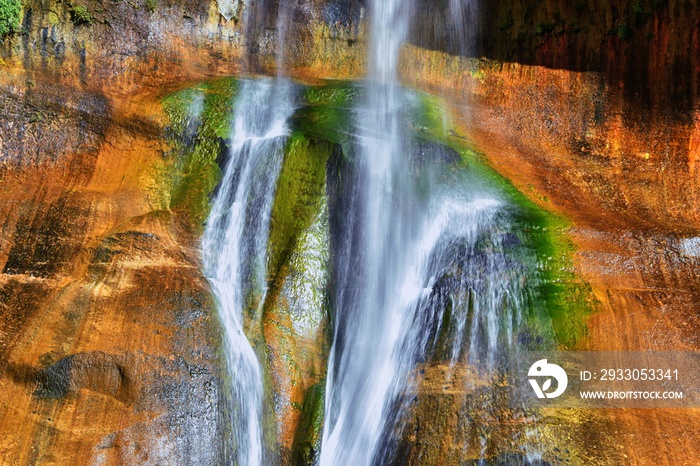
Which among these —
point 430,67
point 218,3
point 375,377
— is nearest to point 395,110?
point 430,67

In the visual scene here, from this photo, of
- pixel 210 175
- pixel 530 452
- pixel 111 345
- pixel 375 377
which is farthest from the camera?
pixel 210 175

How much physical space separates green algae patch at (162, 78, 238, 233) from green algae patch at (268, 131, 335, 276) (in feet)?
4.03

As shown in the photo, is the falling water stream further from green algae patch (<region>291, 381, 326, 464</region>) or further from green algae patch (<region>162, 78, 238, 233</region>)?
green algae patch (<region>162, 78, 238, 233</region>)

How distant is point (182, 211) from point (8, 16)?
5236 millimetres

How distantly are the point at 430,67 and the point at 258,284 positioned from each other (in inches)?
273

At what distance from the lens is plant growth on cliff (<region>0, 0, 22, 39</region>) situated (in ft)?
35.6

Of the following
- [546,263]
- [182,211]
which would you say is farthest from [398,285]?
[182,211]

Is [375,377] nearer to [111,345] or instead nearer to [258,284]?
[258,284]

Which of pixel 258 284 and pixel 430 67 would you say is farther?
pixel 430 67

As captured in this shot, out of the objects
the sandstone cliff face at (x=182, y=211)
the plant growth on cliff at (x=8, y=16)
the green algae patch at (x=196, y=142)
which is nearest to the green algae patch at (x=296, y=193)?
the sandstone cliff face at (x=182, y=211)

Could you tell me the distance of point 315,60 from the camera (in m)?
13.3

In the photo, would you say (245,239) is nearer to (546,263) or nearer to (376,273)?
(376,273)

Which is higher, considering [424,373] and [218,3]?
[218,3]

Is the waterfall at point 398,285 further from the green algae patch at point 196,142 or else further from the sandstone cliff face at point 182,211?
the green algae patch at point 196,142
